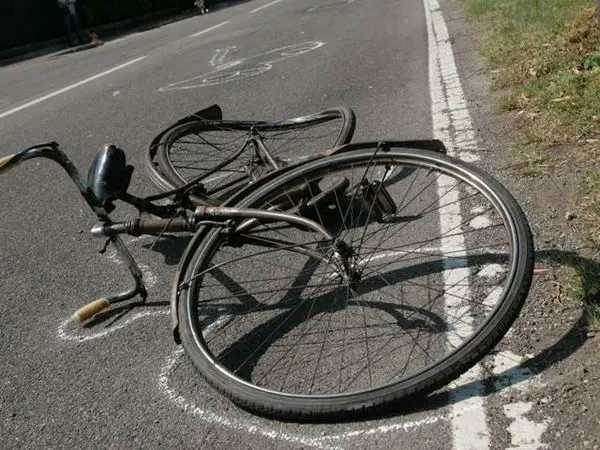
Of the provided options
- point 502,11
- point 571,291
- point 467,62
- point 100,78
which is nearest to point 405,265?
point 571,291

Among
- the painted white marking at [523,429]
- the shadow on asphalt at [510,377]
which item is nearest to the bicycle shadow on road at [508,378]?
the shadow on asphalt at [510,377]

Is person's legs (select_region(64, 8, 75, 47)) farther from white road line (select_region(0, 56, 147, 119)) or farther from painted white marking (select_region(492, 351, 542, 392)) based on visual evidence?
painted white marking (select_region(492, 351, 542, 392))

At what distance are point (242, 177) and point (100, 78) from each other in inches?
333

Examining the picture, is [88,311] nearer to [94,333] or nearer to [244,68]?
[94,333]

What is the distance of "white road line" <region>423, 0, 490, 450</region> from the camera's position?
2.41 m

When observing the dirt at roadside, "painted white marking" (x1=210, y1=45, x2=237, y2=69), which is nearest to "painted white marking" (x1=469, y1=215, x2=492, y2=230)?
the dirt at roadside

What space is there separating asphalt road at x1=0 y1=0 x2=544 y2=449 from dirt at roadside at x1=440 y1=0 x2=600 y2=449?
0.68ft

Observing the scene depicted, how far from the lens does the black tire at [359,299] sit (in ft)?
8.41

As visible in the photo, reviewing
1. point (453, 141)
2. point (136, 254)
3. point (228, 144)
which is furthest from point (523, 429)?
point (228, 144)

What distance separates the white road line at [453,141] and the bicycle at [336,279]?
0.09 ft

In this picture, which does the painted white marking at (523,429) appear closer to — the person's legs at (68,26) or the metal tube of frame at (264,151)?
the metal tube of frame at (264,151)

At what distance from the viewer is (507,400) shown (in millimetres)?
2510

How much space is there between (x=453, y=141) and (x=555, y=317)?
2.64 metres

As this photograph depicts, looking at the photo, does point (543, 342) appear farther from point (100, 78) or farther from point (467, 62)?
point (100, 78)
